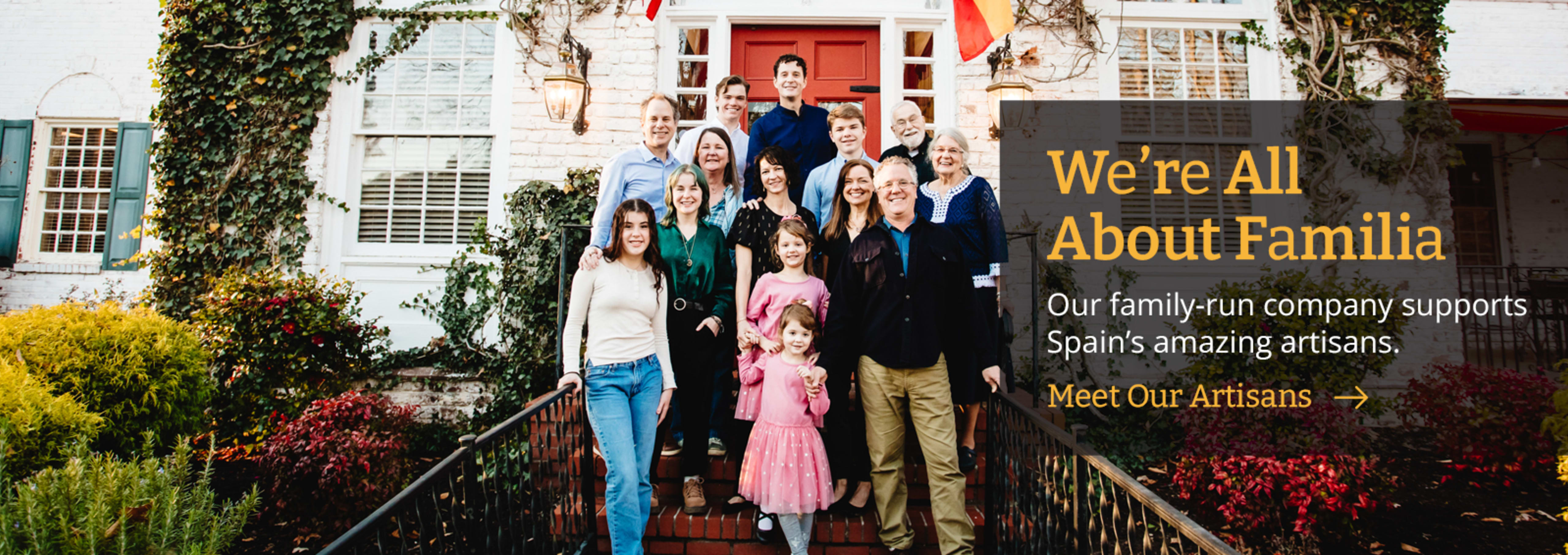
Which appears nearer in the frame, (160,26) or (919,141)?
(919,141)

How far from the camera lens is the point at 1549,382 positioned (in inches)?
181

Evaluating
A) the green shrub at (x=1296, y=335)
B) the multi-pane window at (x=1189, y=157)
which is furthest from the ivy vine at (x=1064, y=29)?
the green shrub at (x=1296, y=335)

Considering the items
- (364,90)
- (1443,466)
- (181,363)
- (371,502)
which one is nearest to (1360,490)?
(1443,466)

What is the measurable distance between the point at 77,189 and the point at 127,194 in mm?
624

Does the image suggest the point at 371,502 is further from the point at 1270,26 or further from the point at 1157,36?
the point at 1270,26

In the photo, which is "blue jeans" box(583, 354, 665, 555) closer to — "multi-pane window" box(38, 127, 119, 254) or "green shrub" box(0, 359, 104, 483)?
"green shrub" box(0, 359, 104, 483)

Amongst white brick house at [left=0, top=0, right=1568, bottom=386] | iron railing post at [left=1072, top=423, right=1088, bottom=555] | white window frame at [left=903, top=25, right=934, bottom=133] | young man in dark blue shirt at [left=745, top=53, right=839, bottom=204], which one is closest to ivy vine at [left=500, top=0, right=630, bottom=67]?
white brick house at [left=0, top=0, right=1568, bottom=386]

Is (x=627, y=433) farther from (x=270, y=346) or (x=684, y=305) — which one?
(x=270, y=346)

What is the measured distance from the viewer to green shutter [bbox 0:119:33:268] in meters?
6.39

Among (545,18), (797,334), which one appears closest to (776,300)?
(797,334)

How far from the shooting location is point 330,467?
3.54m

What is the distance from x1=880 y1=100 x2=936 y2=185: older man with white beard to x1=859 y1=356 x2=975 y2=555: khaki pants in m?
1.15

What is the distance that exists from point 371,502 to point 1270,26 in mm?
7676

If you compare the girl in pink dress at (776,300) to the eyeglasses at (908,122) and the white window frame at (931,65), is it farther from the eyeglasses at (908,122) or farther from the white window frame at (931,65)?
the white window frame at (931,65)
